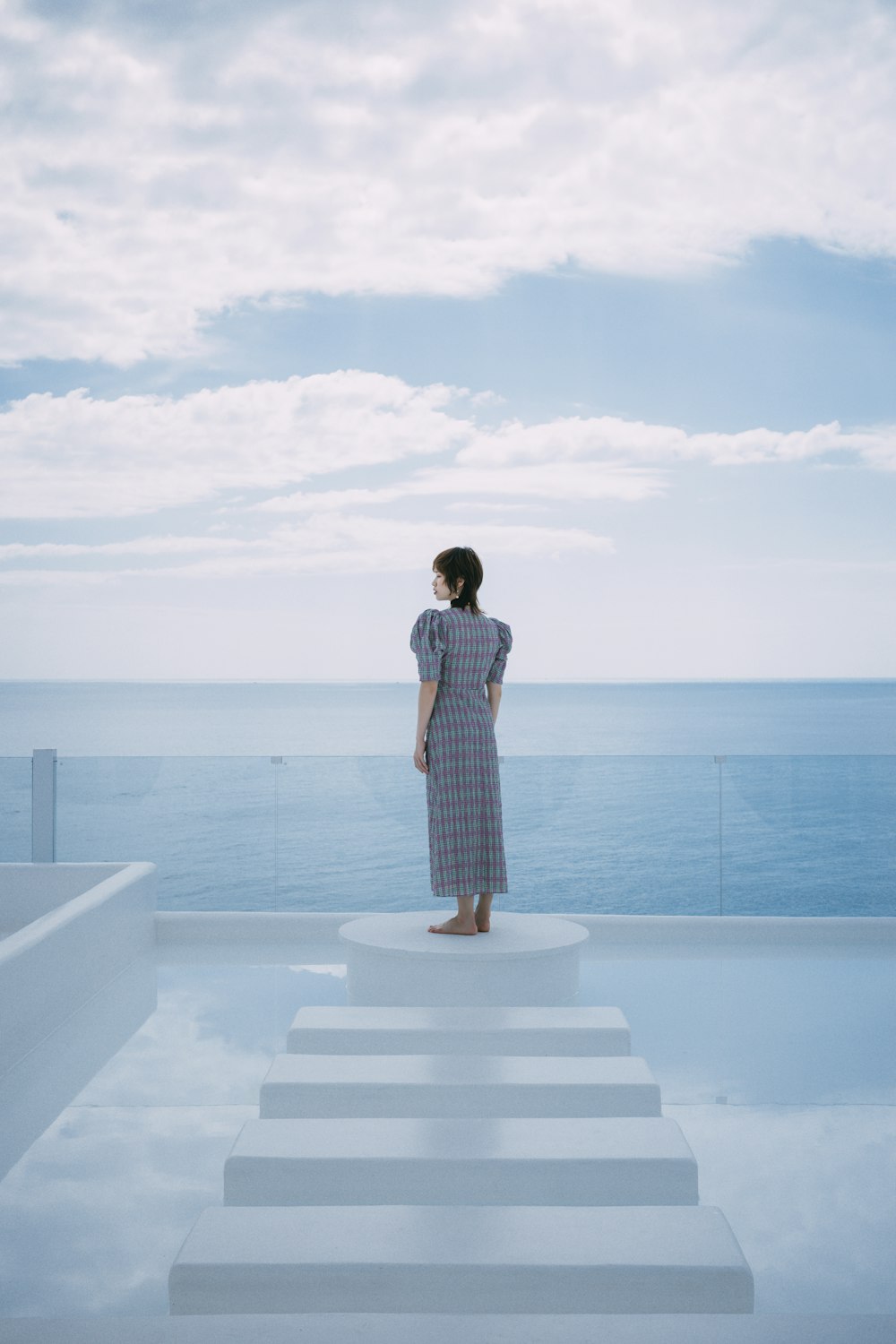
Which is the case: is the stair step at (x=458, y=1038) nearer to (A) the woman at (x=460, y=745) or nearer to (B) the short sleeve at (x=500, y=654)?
(A) the woman at (x=460, y=745)

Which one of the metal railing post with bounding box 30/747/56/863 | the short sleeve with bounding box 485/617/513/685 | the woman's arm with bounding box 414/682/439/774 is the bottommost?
the metal railing post with bounding box 30/747/56/863

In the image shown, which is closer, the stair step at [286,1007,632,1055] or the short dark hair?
the stair step at [286,1007,632,1055]

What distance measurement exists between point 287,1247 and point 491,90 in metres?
7.52

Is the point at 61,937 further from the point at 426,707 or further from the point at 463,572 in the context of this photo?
the point at 463,572

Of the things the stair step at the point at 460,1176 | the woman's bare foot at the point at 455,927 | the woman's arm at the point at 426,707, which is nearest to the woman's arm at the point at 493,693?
the woman's arm at the point at 426,707

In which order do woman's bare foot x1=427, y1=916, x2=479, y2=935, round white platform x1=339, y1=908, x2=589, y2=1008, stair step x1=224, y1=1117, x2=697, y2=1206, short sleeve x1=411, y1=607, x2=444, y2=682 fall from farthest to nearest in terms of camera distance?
woman's bare foot x1=427, y1=916, x2=479, y2=935 → short sleeve x1=411, y1=607, x2=444, y2=682 → round white platform x1=339, y1=908, x2=589, y2=1008 → stair step x1=224, y1=1117, x2=697, y2=1206

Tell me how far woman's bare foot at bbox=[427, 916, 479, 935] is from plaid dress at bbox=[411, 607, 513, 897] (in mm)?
128

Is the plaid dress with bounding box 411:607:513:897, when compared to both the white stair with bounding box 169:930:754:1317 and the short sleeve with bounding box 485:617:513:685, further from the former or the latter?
the white stair with bounding box 169:930:754:1317

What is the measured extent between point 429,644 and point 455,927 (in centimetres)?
98

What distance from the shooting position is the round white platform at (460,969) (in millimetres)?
3717

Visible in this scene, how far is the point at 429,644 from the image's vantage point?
387 cm

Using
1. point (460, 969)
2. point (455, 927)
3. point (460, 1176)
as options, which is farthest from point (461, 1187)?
point (455, 927)

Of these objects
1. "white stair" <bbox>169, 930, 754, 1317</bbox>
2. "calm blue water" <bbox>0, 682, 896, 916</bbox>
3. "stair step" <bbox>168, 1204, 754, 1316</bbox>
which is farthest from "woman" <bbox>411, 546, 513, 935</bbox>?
"stair step" <bbox>168, 1204, 754, 1316</bbox>

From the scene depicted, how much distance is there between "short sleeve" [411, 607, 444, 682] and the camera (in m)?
3.86
